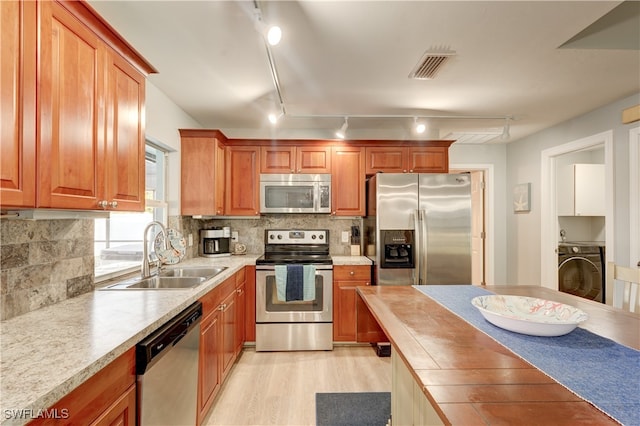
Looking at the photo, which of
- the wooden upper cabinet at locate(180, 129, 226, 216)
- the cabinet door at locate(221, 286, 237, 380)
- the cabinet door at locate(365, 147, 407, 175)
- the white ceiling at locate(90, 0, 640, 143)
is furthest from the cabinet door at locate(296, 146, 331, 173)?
the cabinet door at locate(221, 286, 237, 380)

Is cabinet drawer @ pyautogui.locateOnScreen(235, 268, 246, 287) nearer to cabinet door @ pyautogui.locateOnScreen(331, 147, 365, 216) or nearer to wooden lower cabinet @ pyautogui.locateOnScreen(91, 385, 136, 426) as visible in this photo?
cabinet door @ pyautogui.locateOnScreen(331, 147, 365, 216)

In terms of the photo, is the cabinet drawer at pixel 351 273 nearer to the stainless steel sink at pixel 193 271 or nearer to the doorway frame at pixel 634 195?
the stainless steel sink at pixel 193 271

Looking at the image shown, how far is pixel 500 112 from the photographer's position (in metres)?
3.15

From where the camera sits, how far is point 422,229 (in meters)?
2.97

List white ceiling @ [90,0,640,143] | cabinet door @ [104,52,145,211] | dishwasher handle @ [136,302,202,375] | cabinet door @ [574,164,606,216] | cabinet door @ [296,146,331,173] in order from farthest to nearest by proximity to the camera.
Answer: cabinet door @ [574,164,606,216] < cabinet door @ [296,146,331,173] < white ceiling @ [90,0,640,143] < cabinet door @ [104,52,145,211] < dishwasher handle @ [136,302,202,375]

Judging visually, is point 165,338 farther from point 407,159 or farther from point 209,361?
point 407,159

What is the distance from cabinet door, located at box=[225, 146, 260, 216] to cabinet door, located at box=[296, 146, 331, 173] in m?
0.50

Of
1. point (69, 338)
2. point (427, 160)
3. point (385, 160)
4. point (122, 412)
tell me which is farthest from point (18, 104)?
point (427, 160)

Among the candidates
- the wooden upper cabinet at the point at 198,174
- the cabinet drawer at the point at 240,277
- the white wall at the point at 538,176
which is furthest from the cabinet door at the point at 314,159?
the white wall at the point at 538,176

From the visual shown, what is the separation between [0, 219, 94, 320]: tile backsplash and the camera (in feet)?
4.09

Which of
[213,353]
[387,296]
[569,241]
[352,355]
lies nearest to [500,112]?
[569,241]

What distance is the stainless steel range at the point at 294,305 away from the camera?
2930 mm

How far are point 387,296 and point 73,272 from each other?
175 centimetres

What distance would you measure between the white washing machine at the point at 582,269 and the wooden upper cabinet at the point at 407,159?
1.92m
